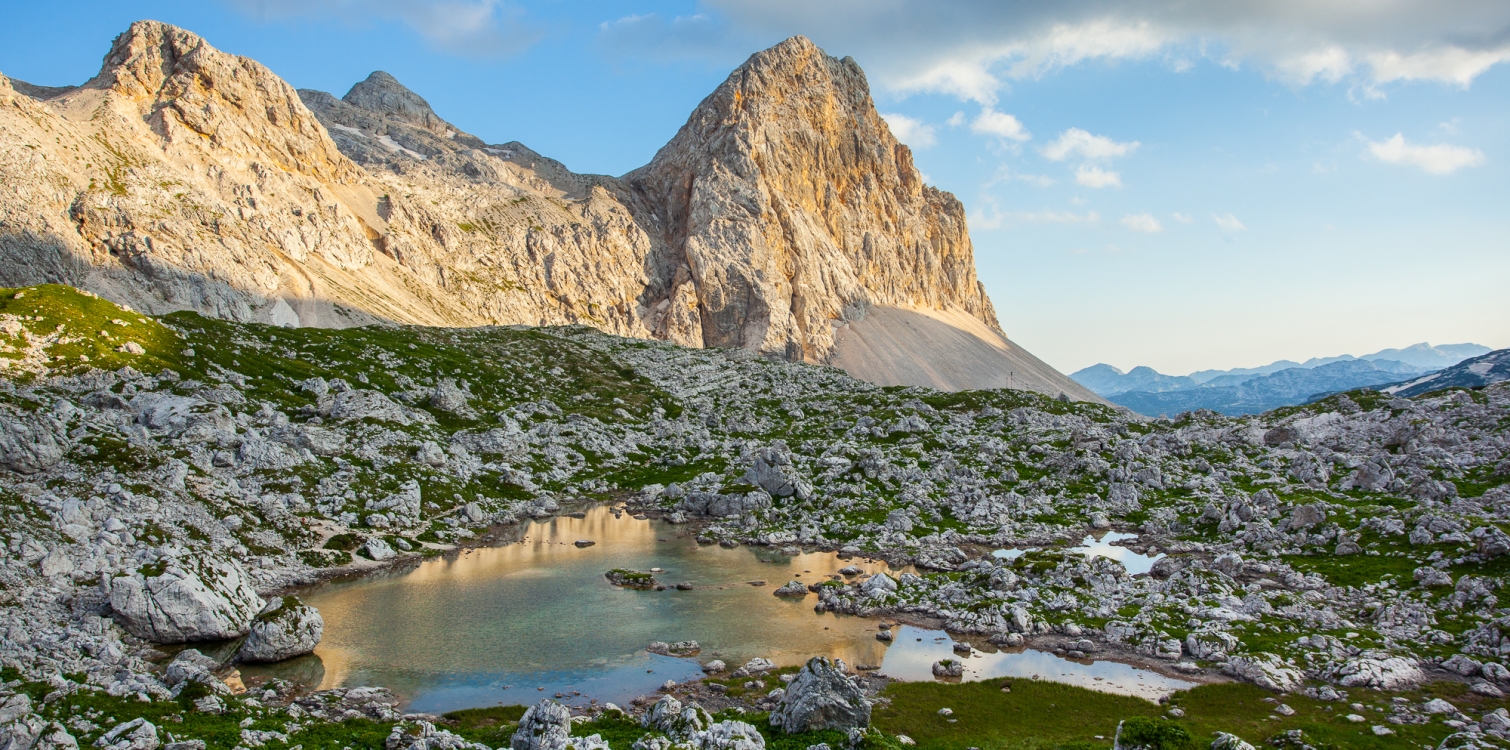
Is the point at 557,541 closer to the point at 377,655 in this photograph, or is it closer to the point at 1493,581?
the point at 377,655

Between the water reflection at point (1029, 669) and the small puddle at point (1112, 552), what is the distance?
1695 centimetres

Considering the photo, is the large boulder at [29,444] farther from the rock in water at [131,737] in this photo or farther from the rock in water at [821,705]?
the rock in water at [821,705]

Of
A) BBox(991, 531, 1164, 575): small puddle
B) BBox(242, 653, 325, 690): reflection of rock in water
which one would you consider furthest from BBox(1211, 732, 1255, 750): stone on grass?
BBox(242, 653, 325, 690): reflection of rock in water

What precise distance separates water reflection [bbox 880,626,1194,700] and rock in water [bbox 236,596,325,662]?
94.1ft

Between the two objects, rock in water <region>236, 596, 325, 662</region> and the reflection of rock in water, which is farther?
rock in water <region>236, 596, 325, 662</region>

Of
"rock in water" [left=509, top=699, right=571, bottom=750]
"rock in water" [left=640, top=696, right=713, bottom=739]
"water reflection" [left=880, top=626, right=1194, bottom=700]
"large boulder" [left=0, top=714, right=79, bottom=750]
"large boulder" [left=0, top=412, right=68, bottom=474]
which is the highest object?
"large boulder" [left=0, top=412, right=68, bottom=474]

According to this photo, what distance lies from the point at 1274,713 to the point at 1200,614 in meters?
10.6

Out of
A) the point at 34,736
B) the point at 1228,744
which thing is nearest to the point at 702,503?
the point at 1228,744

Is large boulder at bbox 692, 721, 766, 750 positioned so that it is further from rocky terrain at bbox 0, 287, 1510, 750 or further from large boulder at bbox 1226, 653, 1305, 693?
large boulder at bbox 1226, 653, 1305, 693

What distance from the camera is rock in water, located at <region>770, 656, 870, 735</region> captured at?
28953mm

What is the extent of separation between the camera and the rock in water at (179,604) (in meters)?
36.8

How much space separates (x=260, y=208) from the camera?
146875 millimetres

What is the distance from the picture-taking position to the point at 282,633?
37.0 meters

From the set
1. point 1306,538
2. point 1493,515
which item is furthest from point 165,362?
point 1493,515
